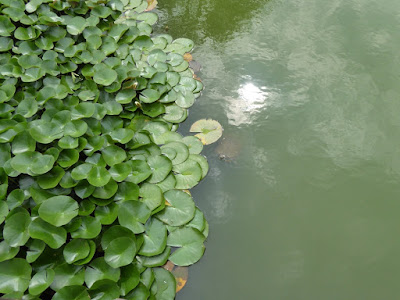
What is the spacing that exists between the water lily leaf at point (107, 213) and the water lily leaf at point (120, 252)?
0.53 ft

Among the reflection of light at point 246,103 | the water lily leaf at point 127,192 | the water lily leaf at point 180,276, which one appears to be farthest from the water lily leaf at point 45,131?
the reflection of light at point 246,103

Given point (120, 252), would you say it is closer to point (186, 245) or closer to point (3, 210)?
point (186, 245)

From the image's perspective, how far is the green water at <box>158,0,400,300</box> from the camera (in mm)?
1972

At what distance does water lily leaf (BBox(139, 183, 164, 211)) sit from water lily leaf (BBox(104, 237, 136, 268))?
30 cm

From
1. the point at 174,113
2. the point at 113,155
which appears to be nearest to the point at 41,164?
the point at 113,155

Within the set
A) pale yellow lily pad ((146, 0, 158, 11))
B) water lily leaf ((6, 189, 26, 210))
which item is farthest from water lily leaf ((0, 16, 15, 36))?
water lily leaf ((6, 189, 26, 210))

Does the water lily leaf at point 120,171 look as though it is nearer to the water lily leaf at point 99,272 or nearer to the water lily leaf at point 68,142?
the water lily leaf at point 68,142

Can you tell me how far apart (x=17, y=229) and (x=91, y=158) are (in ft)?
1.93

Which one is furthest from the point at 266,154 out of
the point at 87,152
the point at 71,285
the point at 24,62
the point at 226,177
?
the point at 24,62

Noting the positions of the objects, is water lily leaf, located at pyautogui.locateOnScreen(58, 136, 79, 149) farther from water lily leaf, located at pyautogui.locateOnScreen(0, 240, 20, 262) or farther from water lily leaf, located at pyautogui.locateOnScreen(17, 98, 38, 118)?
water lily leaf, located at pyautogui.locateOnScreen(0, 240, 20, 262)

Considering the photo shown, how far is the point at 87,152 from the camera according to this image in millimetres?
2115

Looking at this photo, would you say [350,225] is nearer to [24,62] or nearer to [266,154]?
[266,154]

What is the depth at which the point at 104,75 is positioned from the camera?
2.58m

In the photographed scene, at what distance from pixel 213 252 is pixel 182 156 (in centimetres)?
70
